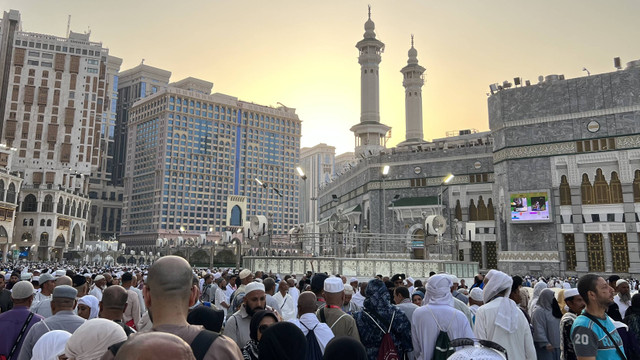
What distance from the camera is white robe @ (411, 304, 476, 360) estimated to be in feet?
14.2

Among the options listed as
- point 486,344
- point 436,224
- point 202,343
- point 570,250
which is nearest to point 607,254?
point 570,250

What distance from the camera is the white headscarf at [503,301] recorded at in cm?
432

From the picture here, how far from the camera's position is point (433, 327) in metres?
4.39

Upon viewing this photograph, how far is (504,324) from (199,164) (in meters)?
102

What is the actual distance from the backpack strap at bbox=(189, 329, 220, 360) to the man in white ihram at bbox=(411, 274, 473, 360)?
2.83m

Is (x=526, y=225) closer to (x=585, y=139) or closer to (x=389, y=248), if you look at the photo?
(x=585, y=139)

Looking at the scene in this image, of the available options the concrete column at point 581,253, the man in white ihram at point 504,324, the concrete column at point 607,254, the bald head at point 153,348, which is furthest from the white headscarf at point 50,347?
the concrete column at point 607,254

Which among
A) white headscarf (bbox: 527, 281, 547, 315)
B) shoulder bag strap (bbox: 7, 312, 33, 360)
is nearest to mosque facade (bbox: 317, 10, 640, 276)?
white headscarf (bbox: 527, 281, 547, 315)

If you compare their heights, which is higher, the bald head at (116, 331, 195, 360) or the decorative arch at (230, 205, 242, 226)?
the decorative arch at (230, 205, 242, 226)

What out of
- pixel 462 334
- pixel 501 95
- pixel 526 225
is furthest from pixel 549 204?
pixel 462 334

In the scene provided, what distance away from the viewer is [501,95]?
32344 millimetres

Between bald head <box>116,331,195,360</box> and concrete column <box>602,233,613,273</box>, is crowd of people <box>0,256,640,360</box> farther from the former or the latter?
concrete column <box>602,233,613,273</box>

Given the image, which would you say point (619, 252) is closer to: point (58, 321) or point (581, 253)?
point (581, 253)

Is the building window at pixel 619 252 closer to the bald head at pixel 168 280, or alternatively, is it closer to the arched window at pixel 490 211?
the arched window at pixel 490 211
